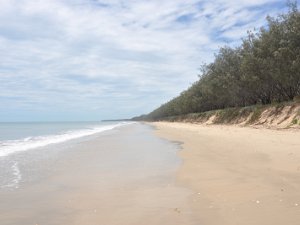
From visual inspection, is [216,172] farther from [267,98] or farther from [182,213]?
[267,98]

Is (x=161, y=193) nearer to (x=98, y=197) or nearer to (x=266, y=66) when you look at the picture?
(x=98, y=197)

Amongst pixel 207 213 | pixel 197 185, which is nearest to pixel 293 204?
pixel 207 213

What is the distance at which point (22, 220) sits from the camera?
240 inches

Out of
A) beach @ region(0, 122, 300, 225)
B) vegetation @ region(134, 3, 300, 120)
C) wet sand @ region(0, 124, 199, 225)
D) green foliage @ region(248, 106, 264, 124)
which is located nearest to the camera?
beach @ region(0, 122, 300, 225)

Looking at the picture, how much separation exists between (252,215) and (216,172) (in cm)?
446

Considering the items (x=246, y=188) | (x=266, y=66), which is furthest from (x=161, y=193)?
(x=266, y=66)

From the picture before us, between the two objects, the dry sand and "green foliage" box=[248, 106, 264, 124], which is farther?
"green foliage" box=[248, 106, 264, 124]

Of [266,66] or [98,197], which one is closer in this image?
[98,197]

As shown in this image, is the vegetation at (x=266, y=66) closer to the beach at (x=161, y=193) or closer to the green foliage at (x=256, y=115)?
the green foliage at (x=256, y=115)

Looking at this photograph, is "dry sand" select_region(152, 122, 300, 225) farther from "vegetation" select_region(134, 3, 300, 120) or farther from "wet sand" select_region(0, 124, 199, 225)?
"vegetation" select_region(134, 3, 300, 120)

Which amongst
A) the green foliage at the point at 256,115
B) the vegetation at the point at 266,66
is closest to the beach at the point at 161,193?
the vegetation at the point at 266,66

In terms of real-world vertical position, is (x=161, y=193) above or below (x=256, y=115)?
below

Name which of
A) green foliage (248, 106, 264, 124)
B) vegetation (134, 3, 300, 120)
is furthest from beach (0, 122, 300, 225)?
green foliage (248, 106, 264, 124)

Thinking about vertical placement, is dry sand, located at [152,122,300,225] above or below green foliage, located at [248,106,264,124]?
below
